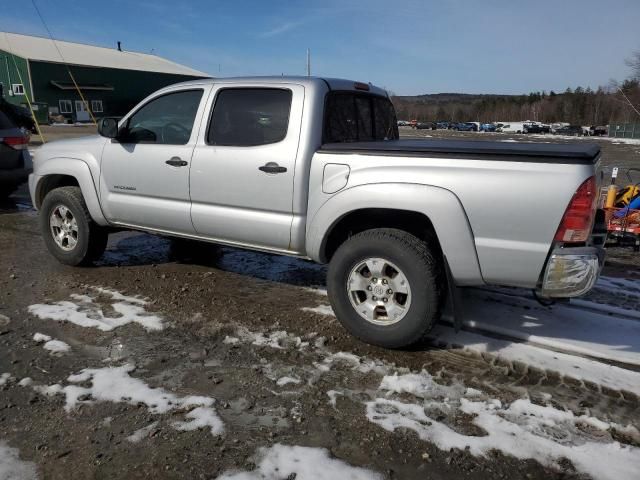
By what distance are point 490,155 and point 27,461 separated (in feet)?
10.1

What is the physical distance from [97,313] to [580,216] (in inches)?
147

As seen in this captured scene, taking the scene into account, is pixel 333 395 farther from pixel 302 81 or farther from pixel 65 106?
pixel 65 106

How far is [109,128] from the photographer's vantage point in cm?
502

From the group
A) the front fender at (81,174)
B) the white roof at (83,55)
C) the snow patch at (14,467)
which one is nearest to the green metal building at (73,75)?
the white roof at (83,55)

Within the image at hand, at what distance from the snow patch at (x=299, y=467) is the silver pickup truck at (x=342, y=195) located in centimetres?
128

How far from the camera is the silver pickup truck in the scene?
10.5 ft

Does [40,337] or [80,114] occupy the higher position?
[80,114]

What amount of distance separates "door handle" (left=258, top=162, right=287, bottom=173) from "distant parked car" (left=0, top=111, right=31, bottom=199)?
6.28 m

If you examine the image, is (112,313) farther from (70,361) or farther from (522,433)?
(522,433)

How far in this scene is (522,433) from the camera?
279cm

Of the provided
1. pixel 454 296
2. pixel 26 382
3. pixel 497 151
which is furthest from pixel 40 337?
pixel 497 151

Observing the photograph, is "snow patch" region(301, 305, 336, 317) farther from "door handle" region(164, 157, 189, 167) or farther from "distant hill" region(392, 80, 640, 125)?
"distant hill" region(392, 80, 640, 125)

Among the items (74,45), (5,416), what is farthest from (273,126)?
(74,45)

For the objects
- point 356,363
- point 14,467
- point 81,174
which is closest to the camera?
point 14,467
